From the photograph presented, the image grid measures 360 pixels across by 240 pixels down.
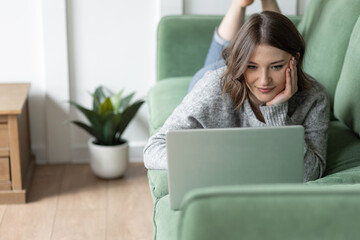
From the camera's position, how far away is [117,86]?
2.94 metres

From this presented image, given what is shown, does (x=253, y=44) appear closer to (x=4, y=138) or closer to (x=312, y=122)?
(x=312, y=122)

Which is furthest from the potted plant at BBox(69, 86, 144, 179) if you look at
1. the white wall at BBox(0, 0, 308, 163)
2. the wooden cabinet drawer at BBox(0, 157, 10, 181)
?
the wooden cabinet drawer at BBox(0, 157, 10, 181)

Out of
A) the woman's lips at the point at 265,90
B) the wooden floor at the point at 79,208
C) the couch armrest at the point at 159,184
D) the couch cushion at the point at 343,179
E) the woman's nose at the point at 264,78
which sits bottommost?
the wooden floor at the point at 79,208

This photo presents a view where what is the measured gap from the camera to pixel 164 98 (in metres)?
2.42

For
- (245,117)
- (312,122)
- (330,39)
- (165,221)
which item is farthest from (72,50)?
(165,221)

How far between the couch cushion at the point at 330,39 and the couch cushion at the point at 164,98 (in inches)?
20.5

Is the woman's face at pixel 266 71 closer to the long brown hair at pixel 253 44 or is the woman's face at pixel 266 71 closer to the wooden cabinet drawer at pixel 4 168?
the long brown hair at pixel 253 44

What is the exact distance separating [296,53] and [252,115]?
0.21 m

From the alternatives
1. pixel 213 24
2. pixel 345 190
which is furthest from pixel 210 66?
pixel 345 190

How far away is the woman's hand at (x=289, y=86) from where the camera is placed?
1.65m

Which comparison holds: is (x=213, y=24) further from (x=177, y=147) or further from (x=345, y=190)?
(x=345, y=190)

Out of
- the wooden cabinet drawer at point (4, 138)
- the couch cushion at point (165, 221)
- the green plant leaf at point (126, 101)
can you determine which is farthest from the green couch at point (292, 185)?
the wooden cabinet drawer at point (4, 138)

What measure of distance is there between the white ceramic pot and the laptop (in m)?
1.47

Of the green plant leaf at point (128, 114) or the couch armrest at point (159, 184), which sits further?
the green plant leaf at point (128, 114)
